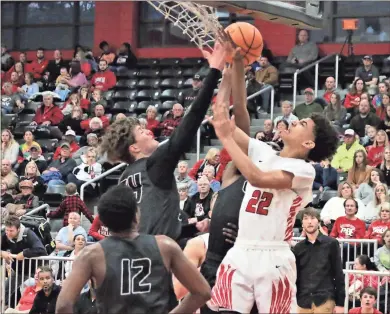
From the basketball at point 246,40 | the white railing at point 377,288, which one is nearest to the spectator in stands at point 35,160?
the white railing at point 377,288

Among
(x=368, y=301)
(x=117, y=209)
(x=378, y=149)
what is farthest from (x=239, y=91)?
(x=378, y=149)

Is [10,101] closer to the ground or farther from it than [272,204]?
farther from it

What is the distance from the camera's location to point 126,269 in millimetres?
5023

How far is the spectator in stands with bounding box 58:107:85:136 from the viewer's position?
1786 centimetres

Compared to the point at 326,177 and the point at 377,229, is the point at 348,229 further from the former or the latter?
the point at 326,177

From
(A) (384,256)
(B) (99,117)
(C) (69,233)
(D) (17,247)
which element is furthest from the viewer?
(B) (99,117)

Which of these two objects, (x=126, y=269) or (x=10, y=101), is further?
(x=10, y=101)

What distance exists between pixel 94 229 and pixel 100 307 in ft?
23.4

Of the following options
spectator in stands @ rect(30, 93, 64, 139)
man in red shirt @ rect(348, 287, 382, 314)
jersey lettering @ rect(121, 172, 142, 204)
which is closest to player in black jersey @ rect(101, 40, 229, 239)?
jersey lettering @ rect(121, 172, 142, 204)

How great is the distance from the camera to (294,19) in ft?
27.9

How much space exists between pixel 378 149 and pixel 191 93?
444 cm

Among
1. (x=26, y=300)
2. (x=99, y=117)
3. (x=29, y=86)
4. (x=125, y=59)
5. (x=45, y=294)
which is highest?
(x=125, y=59)

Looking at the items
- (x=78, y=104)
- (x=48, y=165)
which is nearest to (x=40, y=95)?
(x=78, y=104)

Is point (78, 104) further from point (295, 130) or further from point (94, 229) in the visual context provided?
point (295, 130)
